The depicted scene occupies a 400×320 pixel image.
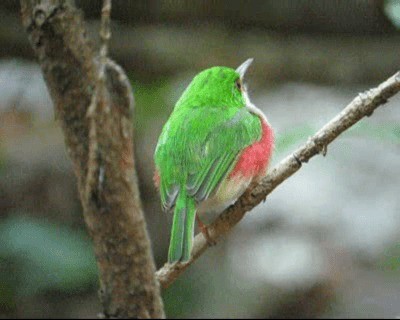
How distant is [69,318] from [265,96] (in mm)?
2253

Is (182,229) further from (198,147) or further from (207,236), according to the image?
(198,147)

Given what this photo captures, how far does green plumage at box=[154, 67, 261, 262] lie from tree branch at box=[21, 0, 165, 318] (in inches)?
37.8

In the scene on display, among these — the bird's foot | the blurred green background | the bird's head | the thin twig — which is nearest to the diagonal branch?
the bird's foot

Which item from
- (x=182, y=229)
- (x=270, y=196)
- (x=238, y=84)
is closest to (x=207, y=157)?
(x=182, y=229)

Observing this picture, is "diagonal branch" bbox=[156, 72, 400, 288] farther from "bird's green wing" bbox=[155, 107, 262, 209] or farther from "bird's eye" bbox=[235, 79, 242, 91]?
"bird's eye" bbox=[235, 79, 242, 91]

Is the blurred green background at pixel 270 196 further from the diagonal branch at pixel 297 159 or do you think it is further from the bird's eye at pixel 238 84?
the diagonal branch at pixel 297 159

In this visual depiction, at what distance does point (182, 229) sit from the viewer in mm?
2865

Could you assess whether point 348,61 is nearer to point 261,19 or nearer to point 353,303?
point 261,19

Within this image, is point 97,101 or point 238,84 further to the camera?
point 238,84

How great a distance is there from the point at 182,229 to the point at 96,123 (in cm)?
116

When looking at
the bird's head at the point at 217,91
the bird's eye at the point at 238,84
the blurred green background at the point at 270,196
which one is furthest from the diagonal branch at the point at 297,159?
the blurred green background at the point at 270,196

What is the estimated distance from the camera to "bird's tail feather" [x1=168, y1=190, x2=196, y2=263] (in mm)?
2682

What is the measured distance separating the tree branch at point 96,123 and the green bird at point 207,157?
101cm

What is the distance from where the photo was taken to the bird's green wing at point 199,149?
10.2 feet
